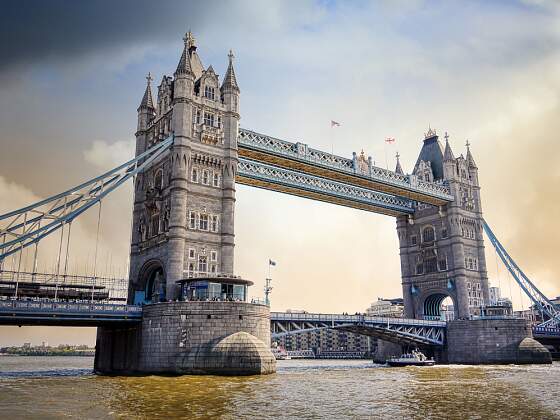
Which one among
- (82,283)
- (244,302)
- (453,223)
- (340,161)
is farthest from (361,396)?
(453,223)

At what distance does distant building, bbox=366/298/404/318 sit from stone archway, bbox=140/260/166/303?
10987 centimetres

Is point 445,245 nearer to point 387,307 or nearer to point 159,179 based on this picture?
point 159,179

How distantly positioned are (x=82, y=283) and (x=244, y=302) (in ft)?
70.1

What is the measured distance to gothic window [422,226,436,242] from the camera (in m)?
86.8

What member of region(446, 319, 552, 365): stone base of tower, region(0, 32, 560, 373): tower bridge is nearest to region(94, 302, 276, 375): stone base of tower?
region(0, 32, 560, 373): tower bridge

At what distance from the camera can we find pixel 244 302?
161 ft

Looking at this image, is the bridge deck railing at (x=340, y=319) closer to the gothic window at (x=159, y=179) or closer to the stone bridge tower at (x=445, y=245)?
the stone bridge tower at (x=445, y=245)

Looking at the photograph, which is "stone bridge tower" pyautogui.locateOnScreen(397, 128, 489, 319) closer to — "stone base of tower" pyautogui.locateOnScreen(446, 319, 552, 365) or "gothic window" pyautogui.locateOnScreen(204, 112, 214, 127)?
"stone base of tower" pyautogui.locateOnScreen(446, 319, 552, 365)

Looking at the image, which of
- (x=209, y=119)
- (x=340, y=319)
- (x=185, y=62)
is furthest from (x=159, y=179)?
(x=340, y=319)

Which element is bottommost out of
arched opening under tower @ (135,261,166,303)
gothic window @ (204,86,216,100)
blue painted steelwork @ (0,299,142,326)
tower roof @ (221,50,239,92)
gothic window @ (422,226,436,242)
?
blue painted steelwork @ (0,299,142,326)

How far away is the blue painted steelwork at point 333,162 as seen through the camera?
63.5 meters

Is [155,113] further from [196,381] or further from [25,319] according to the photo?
[196,381]

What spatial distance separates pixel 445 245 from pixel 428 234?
419 cm

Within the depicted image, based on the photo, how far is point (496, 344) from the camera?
7219 centimetres
